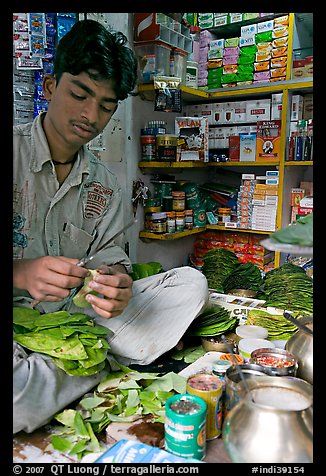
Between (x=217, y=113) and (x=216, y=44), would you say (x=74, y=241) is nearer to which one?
(x=217, y=113)

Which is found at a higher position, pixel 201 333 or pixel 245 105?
pixel 245 105

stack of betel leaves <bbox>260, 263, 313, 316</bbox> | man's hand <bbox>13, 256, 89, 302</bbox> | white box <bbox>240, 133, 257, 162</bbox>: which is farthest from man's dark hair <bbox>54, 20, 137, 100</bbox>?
white box <bbox>240, 133, 257, 162</bbox>

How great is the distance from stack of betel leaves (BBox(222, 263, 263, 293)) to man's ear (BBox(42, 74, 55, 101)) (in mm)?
937

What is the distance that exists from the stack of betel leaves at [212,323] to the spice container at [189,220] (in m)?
0.84

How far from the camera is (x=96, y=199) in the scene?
3.61ft

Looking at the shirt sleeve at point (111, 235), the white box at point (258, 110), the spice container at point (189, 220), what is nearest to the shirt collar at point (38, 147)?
the shirt sleeve at point (111, 235)

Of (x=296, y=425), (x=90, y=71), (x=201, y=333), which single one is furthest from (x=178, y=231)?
(x=296, y=425)

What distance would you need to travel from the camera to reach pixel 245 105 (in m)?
2.48

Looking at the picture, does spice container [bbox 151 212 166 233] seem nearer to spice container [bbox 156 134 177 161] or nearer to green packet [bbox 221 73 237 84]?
spice container [bbox 156 134 177 161]

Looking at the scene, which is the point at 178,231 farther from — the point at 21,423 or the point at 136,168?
the point at 21,423

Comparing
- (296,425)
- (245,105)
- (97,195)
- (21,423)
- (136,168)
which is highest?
(245,105)

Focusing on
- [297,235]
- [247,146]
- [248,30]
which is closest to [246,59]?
[248,30]

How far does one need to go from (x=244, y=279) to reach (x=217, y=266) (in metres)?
0.16
